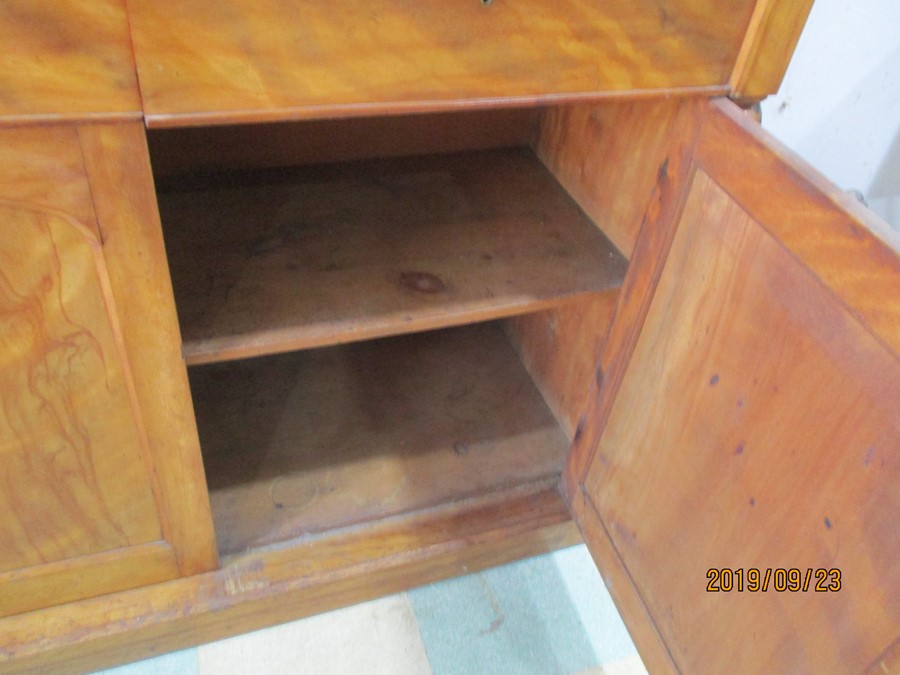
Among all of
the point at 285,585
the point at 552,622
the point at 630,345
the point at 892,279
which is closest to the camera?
the point at 892,279

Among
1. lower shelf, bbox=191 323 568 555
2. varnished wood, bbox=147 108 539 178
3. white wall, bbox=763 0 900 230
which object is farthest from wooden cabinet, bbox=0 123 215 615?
white wall, bbox=763 0 900 230

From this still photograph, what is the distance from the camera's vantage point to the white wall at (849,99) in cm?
108

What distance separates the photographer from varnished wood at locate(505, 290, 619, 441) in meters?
0.85

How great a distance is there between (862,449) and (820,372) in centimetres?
6

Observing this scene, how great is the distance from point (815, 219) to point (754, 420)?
159 millimetres

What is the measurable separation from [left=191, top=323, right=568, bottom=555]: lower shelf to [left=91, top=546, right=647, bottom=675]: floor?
132 mm

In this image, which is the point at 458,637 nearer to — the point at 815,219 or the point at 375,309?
the point at 375,309

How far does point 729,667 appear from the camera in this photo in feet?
2.01

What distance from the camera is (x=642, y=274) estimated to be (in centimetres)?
69

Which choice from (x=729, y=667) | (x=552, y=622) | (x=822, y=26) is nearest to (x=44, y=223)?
(x=729, y=667)

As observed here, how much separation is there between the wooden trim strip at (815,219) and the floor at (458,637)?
0.62 metres

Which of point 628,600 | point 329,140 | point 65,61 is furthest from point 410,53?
point 628,600

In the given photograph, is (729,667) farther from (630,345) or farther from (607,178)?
(607,178)
